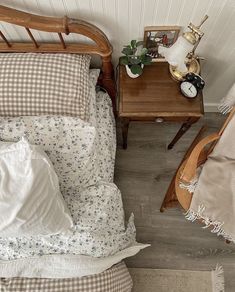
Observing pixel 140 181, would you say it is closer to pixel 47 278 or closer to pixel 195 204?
pixel 195 204

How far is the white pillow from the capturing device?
0.96 metres

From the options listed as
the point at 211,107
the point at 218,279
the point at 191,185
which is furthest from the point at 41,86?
the point at 218,279

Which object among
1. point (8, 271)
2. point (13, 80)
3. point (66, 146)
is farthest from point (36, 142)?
point (8, 271)

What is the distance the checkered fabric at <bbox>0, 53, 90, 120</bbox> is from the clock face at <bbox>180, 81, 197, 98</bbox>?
0.43 metres

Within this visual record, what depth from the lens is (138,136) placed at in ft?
5.89

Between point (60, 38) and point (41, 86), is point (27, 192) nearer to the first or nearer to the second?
point (41, 86)

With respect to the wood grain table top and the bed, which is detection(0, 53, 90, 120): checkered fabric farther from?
the wood grain table top

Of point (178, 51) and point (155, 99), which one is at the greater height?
point (178, 51)

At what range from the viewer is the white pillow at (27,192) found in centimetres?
96

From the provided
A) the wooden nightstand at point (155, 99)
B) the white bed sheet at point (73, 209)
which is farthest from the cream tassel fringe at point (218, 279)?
the wooden nightstand at point (155, 99)

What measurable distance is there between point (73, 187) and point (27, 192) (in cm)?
28

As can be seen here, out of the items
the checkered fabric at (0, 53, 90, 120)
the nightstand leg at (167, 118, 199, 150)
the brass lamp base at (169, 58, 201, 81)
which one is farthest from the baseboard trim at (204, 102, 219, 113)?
the checkered fabric at (0, 53, 90, 120)

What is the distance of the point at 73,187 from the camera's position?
122 centimetres

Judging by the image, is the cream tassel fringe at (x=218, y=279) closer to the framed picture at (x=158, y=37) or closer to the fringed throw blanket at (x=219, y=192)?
the fringed throw blanket at (x=219, y=192)
